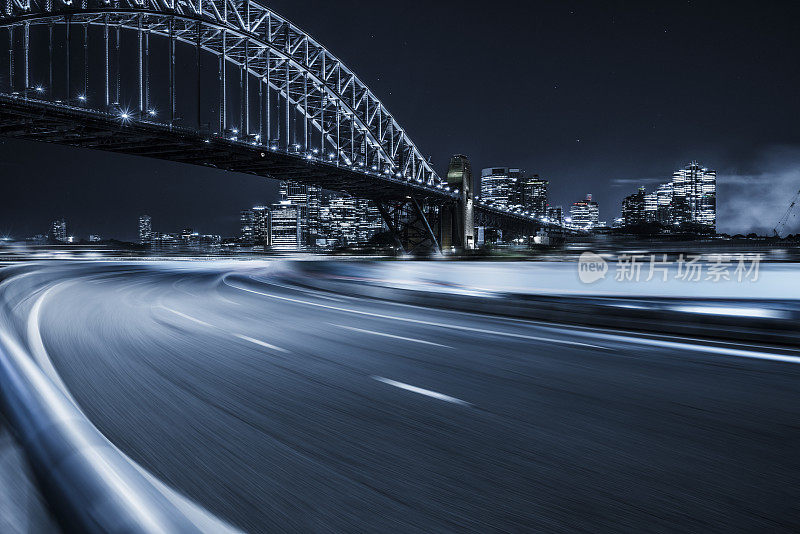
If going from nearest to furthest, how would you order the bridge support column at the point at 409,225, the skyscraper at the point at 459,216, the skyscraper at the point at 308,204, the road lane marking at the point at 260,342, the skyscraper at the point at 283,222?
the road lane marking at the point at 260,342, the bridge support column at the point at 409,225, the skyscraper at the point at 459,216, the skyscraper at the point at 283,222, the skyscraper at the point at 308,204

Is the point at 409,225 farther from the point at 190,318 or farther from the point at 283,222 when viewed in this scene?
the point at 190,318

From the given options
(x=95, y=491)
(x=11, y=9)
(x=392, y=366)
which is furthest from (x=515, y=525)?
(x=11, y=9)

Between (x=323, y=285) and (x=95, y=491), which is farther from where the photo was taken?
(x=323, y=285)

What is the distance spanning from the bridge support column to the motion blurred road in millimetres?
66613

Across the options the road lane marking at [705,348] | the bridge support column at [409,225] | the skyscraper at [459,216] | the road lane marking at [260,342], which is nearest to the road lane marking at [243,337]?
the road lane marking at [260,342]

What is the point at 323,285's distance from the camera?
20000 mm

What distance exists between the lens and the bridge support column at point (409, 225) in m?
75.4

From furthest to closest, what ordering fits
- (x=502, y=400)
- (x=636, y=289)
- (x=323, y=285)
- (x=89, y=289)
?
(x=323, y=285)
(x=89, y=289)
(x=636, y=289)
(x=502, y=400)

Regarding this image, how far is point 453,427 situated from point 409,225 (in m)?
74.2

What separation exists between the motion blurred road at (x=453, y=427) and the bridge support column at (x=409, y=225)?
66.6 meters

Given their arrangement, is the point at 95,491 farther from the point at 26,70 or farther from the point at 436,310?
the point at 26,70

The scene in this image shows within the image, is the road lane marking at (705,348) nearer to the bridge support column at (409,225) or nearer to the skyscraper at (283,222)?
the bridge support column at (409,225)

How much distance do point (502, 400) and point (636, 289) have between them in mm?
8251

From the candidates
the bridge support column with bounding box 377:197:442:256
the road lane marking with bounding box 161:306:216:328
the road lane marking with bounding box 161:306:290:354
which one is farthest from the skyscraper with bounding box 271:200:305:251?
the road lane marking with bounding box 161:306:290:354
